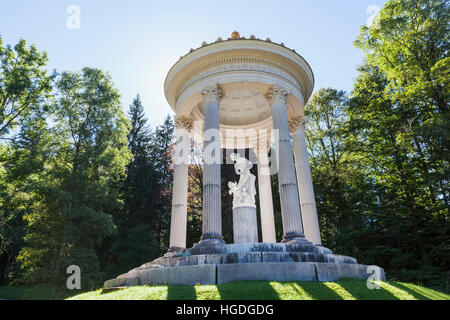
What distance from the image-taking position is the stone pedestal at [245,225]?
1388 cm

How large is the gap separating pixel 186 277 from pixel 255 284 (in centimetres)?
253

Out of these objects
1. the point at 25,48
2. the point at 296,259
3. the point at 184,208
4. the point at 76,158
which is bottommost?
the point at 296,259

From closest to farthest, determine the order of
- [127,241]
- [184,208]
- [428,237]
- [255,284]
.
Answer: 1. [255,284]
2. [184,208]
3. [428,237]
4. [127,241]

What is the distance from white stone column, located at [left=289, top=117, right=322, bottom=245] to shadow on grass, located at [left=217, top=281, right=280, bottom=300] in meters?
8.71

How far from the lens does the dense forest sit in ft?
58.7

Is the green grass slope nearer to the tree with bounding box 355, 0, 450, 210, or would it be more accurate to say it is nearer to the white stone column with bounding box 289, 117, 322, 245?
the white stone column with bounding box 289, 117, 322, 245

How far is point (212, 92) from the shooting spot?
52.2ft

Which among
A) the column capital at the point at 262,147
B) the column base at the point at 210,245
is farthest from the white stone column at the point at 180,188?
the column capital at the point at 262,147

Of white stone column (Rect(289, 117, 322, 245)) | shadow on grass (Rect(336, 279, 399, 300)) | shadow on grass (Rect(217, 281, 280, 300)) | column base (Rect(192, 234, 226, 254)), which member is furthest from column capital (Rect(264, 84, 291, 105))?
shadow on grass (Rect(217, 281, 280, 300))

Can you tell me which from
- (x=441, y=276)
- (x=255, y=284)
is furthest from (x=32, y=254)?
(x=441, y=276)

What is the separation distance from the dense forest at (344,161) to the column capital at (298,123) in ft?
19.2

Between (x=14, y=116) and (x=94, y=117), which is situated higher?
(x=94, y=117)

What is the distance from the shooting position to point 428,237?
730 inches
